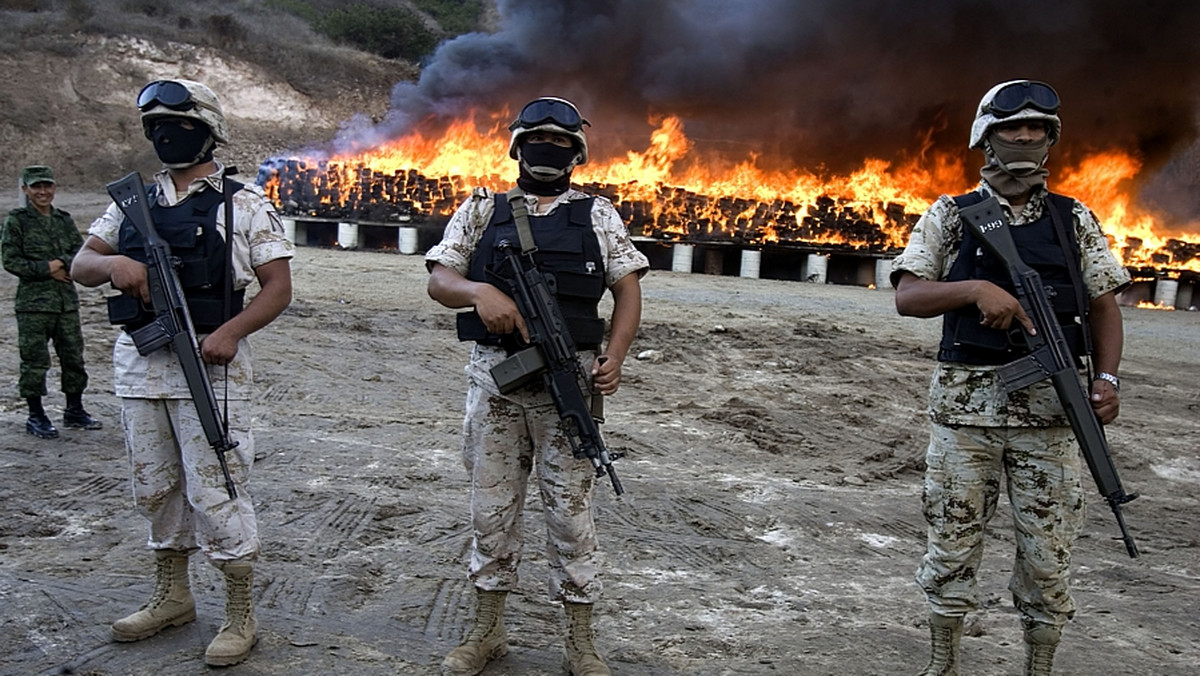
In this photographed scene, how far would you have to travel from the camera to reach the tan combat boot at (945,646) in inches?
128

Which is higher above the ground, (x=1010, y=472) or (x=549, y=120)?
(x=549, y=120)

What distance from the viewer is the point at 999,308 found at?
3031mm

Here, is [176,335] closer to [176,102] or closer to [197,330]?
[197,330]

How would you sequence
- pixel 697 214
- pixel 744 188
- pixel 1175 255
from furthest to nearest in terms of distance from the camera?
pixel 744 188
pixel 697 214
pixel 1175 255

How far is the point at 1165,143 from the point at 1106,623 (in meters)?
20.0

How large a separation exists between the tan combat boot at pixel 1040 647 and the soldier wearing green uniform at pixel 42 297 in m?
5.57

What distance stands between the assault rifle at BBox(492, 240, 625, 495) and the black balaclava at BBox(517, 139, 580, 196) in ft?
0.94

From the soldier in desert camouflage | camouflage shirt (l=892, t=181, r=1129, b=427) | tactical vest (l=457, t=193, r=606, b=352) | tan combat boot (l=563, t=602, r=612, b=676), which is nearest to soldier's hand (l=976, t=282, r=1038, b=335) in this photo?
the soldier in desert camouflage

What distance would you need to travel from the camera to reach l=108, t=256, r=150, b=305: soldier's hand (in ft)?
10.6

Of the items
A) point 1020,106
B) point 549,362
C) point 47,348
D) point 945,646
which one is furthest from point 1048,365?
point 47,348

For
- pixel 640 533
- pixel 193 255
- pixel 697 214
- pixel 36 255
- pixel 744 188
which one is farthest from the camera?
pixel 744 188

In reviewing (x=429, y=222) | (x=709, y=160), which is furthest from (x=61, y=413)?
(x=709, y=160)

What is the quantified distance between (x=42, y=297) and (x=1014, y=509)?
5812 millimetres

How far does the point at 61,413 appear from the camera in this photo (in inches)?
257
